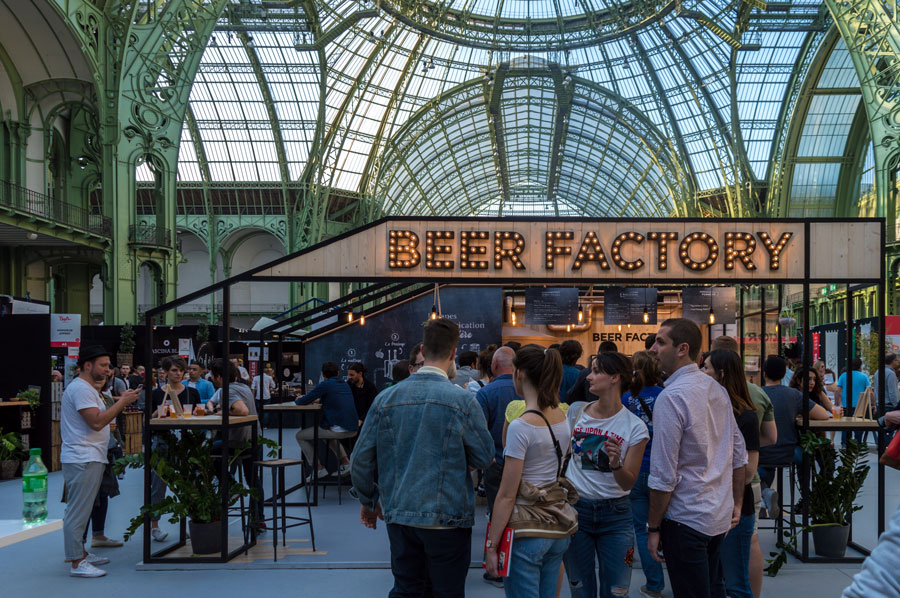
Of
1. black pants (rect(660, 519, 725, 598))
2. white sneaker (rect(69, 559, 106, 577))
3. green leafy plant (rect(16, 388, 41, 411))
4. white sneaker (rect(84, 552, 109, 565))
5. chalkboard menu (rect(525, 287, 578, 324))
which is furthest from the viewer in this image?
chalkboard menu (rect(525, 287, 578, 324))

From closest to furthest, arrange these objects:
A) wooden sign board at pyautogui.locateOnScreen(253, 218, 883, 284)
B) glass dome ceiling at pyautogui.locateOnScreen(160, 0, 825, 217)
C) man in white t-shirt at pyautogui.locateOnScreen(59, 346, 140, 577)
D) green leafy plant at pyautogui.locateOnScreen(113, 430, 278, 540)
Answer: man in white t-shirt at pyautogui.locateOnScreen(59, 346, 140, 577)
green leafy plant at pyautogui.locateOnScreen(113, 430, 278, 540)
wooden sign board at pyautogui.locateOnScreen(253, 218, 883, 284)
glass dome ceiling at pyautogui.locateOnScreen(160, 0, 825, 217)

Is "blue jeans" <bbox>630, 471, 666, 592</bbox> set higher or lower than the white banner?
lower

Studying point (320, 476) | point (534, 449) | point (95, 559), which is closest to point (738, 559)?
point (534, 449)

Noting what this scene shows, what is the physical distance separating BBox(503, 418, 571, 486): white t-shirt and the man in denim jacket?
0.12m

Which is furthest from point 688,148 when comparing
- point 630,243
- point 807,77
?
point 630,243

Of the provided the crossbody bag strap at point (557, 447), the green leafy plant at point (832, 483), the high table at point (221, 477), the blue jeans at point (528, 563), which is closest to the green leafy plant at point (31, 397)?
the high table at point (221, 477)

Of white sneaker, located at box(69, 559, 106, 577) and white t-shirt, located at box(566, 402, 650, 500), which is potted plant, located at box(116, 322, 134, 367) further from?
white t-shirt, located at box(566, 402, 650, 500)

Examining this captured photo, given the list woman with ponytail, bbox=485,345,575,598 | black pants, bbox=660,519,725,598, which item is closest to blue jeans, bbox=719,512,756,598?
black pants, bbox=660,519,725,598

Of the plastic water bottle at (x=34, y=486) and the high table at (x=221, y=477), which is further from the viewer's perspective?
the high table at (x=221, y=477)

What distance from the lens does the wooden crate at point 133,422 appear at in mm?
14023

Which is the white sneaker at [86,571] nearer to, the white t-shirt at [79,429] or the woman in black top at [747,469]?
the white t-shirt at [79,429]

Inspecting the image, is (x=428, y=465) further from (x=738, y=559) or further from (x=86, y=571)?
(x=86, y=571)

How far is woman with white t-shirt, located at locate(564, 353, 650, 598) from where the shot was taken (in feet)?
13.5

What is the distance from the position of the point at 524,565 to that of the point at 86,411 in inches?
163
